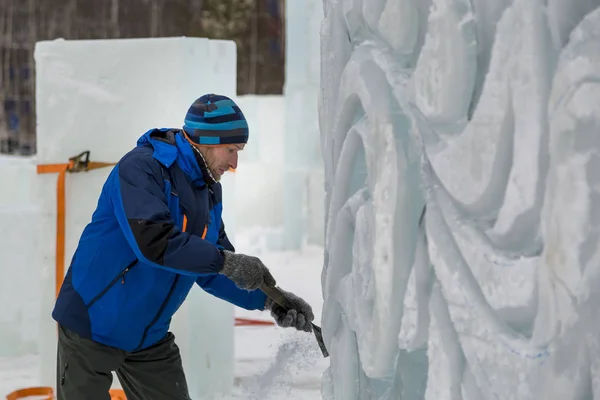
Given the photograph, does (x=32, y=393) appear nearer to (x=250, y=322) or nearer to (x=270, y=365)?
(x=270, y=365)

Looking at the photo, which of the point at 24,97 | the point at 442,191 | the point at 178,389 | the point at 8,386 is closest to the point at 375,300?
the point at 442,191

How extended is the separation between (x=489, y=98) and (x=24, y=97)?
14.5 metres

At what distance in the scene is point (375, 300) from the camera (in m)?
1.40

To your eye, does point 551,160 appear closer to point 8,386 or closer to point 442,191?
point 442,191

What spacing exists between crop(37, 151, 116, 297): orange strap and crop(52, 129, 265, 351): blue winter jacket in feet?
4.16

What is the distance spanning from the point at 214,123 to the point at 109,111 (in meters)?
1.40

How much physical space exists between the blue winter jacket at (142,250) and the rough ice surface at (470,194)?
84cm

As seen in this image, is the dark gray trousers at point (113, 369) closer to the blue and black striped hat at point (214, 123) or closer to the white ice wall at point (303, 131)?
the blue and black striped hat at point (214, 123)

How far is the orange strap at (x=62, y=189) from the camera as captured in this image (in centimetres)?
377

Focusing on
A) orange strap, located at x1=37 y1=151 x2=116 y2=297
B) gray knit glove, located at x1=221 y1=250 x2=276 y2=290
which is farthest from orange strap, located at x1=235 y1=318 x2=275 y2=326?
gray knit glove, located at x1=221 y1=250 x2=276 y2=290

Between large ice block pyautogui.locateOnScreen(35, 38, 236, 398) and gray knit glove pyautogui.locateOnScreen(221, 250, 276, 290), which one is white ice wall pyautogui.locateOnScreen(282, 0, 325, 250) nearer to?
large ice block pyautogui.locateOnScreen(35, 38, 236, 398)

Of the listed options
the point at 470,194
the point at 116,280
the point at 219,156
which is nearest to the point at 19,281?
the point at 116,280

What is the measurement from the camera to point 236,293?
8.98 feet

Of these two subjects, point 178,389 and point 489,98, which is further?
point 178,389
